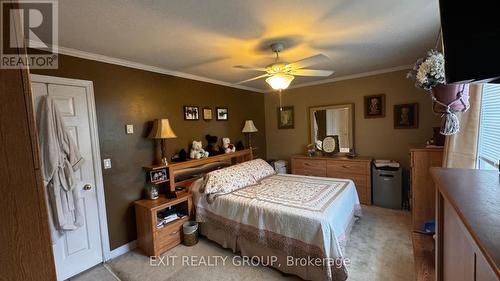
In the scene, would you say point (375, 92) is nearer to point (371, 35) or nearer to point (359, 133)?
point (359, 133)

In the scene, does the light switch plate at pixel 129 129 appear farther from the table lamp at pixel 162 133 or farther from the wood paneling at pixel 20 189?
the wood paneling at pixel 20 189

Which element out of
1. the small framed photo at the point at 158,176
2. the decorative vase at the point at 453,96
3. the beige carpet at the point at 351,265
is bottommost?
the beige carpet at the point at 351,265

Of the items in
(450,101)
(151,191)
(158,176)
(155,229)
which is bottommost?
(155,229)

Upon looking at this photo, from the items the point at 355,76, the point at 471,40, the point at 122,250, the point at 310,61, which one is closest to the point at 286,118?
the point at 355,76

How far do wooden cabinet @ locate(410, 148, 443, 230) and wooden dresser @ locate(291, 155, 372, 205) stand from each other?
49.5 inches

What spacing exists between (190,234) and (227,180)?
0.84m

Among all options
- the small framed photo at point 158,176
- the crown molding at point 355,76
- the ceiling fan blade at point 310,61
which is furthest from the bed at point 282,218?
the crown molding at point 355,76

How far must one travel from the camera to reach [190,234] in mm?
2709

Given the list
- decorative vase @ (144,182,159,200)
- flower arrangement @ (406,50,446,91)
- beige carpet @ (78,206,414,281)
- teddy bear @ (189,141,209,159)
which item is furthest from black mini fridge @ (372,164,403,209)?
decorative vase @ (144,182,159,200)

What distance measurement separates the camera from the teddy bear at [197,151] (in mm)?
3301

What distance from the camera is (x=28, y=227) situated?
841 mm

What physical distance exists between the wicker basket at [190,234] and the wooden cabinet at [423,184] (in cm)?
273

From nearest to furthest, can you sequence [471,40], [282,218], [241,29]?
[471,40], [241,29], [282,218]

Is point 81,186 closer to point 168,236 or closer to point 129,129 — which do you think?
point 129,129
